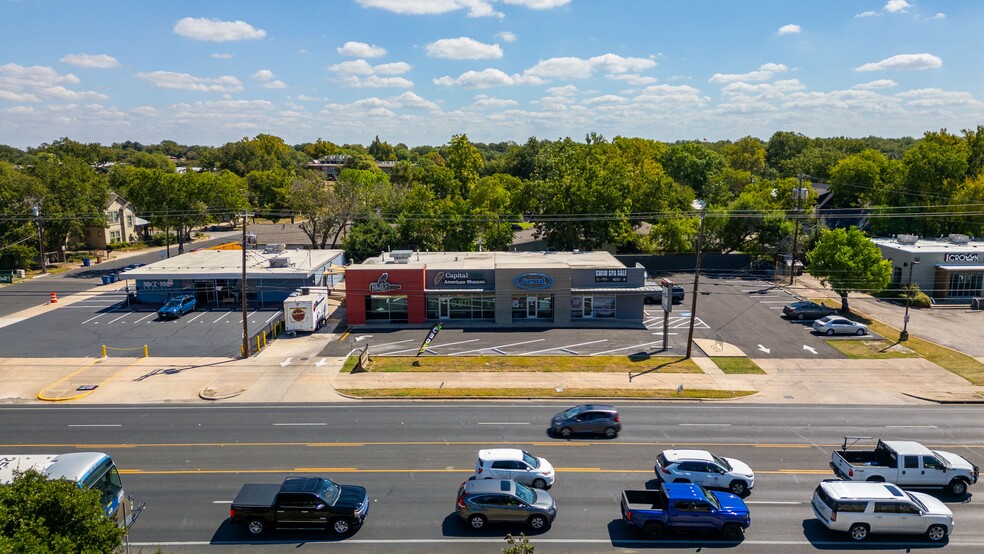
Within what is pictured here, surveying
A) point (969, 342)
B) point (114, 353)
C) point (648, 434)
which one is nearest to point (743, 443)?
point (648, 434)

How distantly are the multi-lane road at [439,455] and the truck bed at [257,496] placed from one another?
120 centimetres

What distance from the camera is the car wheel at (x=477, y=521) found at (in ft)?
70.2

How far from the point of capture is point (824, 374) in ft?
129

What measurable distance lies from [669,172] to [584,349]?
6538 centimetres

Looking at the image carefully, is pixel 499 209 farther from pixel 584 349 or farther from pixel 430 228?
pixel 584 349

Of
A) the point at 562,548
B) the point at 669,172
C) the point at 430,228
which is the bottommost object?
the point at 562,548

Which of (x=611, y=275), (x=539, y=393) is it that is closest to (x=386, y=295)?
(x=611, y=275)

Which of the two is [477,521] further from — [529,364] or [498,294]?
[498,294]

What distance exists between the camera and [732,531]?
21047 millimetres

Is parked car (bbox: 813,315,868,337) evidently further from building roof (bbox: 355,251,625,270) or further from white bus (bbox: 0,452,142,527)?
white bus (bbox: 0,452,142,527)

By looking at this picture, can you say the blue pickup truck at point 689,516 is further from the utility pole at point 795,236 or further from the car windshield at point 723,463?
the utility pole at point 795,236

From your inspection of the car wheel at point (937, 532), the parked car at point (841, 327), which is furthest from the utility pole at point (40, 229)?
the car wheel at point (937, 532)

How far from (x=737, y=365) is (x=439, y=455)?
23.1 m

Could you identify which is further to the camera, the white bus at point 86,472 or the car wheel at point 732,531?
the car wheel at point 732,531
